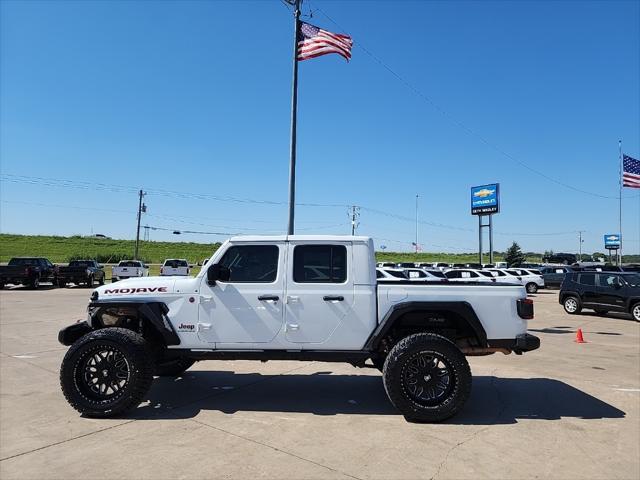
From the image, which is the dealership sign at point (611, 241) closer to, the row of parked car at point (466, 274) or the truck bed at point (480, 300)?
the row of parked car at point (466, 274)

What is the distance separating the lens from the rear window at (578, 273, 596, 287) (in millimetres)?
16239

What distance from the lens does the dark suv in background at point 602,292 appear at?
48.9 feet

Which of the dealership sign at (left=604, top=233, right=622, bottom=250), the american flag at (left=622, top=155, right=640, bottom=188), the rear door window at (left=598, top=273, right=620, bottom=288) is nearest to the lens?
the rear door window at (left=598, top=273, right=620, bottom=288)

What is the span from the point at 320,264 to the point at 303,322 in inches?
Answer: 27.5

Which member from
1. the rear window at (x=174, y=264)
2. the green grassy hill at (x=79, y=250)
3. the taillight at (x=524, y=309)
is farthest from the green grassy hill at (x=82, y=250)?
the taillight at (x=524, y=309)

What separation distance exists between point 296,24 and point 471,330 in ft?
34.8

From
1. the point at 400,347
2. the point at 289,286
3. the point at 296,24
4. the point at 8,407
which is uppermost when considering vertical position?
the point at 296,24

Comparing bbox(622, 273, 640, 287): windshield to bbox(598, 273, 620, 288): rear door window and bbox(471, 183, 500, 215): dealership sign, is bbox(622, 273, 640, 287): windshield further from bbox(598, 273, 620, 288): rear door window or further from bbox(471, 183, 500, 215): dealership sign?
bbox(471, 183, 500, 215): dealership sign

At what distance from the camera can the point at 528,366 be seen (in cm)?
759

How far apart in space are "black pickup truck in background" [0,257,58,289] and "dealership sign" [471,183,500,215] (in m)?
39.7

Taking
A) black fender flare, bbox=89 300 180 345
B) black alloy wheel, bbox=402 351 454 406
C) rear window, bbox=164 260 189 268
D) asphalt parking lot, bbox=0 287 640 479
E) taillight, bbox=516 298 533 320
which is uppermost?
rear window, bbox=164 260 189 268

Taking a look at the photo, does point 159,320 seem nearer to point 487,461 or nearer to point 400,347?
point 400,347

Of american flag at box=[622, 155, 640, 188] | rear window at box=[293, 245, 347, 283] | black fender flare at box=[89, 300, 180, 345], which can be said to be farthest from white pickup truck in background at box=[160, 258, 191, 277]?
american flag at box=[622, 155, 640, 188]

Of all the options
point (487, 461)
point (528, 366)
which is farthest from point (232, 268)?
point (528, 366)
